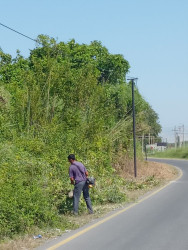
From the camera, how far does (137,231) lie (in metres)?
13.6

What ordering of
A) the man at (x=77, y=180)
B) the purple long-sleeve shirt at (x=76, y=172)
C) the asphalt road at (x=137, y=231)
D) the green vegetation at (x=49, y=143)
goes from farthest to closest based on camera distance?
the purple long-sleeve shirt at (x=76, y=172) → the man at (x=77, y=180) → the green vegetation at (x=49, y=143) → the asphalt road at (x=137, y=231)

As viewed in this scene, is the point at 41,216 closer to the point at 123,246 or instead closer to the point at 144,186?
the point at 123,246

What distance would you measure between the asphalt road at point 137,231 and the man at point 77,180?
908 millimetres

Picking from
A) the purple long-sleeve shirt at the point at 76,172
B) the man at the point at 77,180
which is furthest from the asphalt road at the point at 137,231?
the purple long-sleeve shirt at the point at 76,172

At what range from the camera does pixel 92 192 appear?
65.1 feet

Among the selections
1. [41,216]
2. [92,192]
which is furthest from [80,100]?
[41,216]

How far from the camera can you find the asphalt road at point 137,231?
11742 millimetres

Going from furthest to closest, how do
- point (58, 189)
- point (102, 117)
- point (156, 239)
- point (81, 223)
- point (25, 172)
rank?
1. point (102, 117)
2. point (58, 189)
3. point (25, 172)
4. point (81, 223)
5. point (156, 239)

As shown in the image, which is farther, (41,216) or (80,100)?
(80,100)

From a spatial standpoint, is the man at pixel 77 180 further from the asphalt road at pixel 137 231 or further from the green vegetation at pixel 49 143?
the asphalt road at pixel 137 231

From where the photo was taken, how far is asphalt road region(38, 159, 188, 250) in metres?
11.7

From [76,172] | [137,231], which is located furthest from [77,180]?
[137,231]

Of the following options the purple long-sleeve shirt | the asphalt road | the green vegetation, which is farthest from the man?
the asphalt road

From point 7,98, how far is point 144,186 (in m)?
7.01
